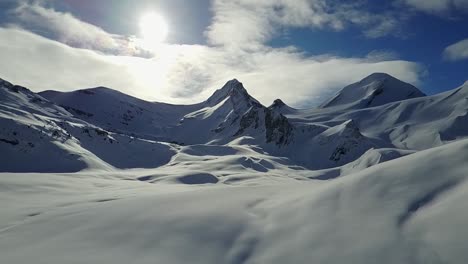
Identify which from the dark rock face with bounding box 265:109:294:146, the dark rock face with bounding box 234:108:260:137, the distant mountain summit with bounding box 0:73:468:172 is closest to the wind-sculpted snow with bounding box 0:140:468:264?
the distant mountain summit with bounding box 0:73:468:172

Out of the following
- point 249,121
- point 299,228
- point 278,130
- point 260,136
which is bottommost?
point 299,228

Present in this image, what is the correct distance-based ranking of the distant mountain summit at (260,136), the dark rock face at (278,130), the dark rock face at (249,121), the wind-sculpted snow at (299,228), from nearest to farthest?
the wind-sculpted snow at (299,228)
the distant mountain summit at (260,136)
the dark rock face at (278,130)
the dark rock face at (249,121)

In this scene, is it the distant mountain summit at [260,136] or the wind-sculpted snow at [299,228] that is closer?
the wind-sculpted snow at [299,228]

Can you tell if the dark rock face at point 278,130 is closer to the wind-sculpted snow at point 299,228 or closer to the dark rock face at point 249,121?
the dark rock face at point 249,121

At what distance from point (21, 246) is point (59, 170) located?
7105 centimetres

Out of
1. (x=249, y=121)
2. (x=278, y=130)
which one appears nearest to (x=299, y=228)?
(x=278, y=130)

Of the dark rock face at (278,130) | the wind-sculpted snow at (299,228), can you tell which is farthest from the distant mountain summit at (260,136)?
the wind-sculpted snow at (299,228)

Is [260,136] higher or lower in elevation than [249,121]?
lower

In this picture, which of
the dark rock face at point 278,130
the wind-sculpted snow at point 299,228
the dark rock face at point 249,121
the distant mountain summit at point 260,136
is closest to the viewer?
the wind-sculpted snow at point 299,228

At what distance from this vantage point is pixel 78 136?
106m

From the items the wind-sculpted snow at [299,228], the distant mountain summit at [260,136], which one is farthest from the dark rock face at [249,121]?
the wind-sculpted snow at [299,228]

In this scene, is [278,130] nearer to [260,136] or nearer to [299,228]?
[260,136]

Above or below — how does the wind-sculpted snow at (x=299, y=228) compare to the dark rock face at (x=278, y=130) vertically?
below

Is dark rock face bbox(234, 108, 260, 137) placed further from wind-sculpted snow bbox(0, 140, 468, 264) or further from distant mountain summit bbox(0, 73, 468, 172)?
wind-sculpted snow bbox(0, 140, 468, 264)
